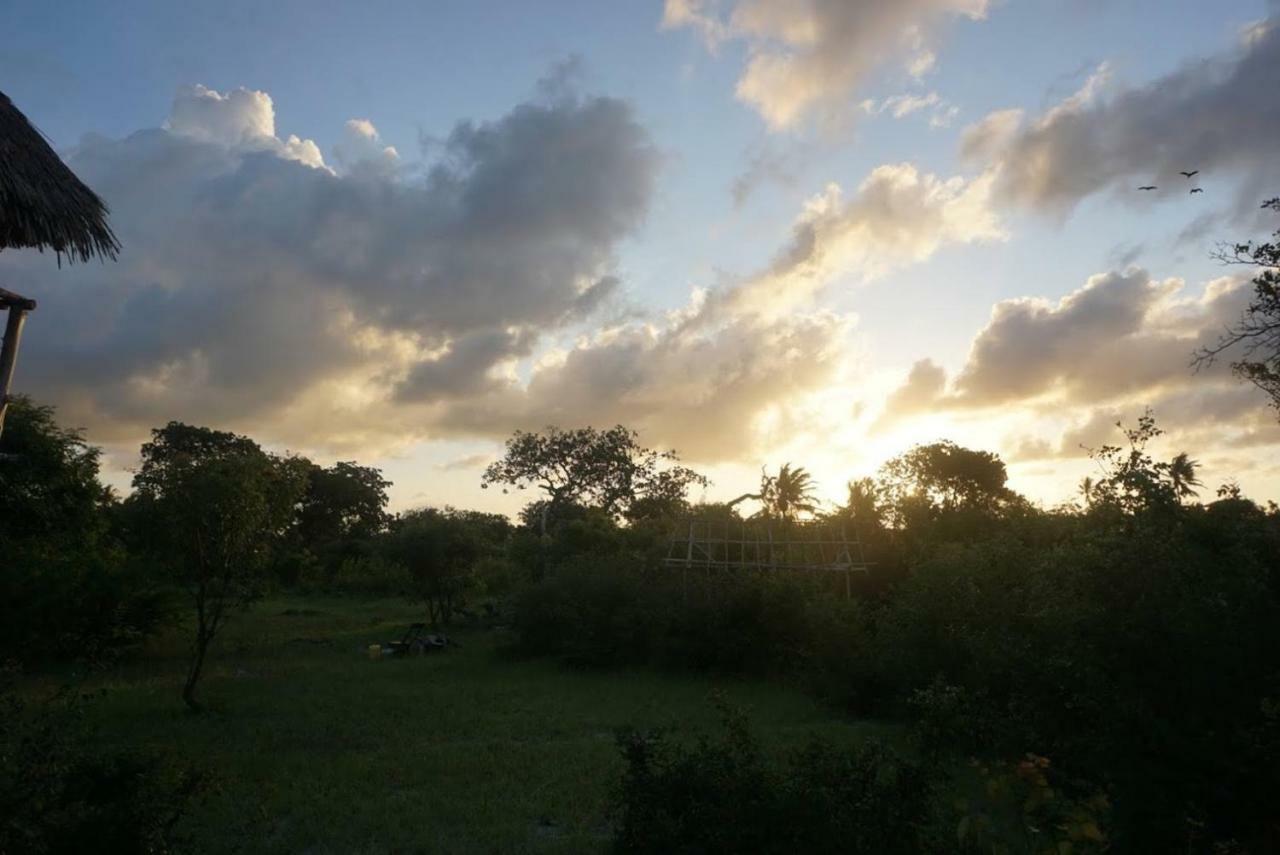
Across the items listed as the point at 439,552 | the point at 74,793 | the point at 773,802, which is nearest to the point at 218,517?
the point at 74,793

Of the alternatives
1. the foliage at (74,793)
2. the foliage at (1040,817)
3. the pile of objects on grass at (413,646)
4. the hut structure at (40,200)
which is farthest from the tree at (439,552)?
the foliage at (1040,817)

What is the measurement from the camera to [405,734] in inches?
490

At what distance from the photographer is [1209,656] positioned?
5000mm

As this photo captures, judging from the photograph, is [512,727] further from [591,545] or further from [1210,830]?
[591,545]

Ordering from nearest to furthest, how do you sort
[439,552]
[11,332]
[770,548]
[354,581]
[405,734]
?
[11,332] < [405,734] < [770,548] < [439,552] < [354,581]

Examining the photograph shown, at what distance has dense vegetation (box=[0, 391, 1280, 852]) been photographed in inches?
195

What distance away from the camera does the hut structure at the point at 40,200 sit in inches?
294

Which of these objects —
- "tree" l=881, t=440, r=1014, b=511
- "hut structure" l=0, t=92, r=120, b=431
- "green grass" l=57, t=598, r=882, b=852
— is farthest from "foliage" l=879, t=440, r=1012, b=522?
"hut structure" l=0, t=92, r=120, b=431

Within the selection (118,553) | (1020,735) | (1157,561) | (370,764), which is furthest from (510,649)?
(1157,561)

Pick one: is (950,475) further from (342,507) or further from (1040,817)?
(342,507)

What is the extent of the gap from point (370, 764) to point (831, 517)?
17.9 meters

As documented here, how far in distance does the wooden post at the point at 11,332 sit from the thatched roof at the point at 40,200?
147 centimetres

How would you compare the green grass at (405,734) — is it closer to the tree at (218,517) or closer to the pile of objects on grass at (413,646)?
the pile of objects on grass at (413,646)

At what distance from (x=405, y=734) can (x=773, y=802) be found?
8.46m
